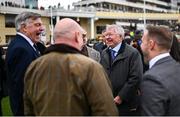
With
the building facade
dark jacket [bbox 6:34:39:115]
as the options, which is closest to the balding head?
dark jacket [bbox 6:34:39:115]

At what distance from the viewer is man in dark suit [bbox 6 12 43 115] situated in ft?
16.9

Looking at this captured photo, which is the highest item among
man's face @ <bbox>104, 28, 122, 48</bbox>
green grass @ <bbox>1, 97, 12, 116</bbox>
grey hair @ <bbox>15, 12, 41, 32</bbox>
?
grey hair @ <bbox>15, 12, 41, 32</bbox>

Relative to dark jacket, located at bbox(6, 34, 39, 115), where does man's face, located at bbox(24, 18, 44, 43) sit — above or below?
above

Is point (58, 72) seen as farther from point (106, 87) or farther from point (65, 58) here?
point (106, 87)

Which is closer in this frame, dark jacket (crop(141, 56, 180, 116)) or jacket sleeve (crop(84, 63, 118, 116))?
jacket sleeve (crop(84, 63, 118, 116))

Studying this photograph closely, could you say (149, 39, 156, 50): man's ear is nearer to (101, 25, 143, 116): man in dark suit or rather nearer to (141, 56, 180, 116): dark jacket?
(141, 56, 180, 116): dark jacket

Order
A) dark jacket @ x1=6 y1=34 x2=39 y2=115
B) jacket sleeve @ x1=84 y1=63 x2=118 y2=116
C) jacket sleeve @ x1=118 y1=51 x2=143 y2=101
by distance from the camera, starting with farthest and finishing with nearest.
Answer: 1. jacket sleeve @ x1=118 y1=51 x2=143 y2=101
2. dark jacket @ x1=6 y1=34 x2=39 y2=115
3. jacket sleeve @ x1=84 y1=63 x2=118 y2=116

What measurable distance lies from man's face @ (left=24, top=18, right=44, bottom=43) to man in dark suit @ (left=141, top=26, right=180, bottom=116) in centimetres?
192

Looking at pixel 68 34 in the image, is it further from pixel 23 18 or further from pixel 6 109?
pixel 6 109

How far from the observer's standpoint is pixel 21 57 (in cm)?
526

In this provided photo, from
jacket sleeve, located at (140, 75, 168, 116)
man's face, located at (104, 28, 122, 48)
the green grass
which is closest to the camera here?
jacket sleeve, located at (140, 75, 168, 116)

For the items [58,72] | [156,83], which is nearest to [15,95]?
[58,72]

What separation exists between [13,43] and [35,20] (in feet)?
1.54

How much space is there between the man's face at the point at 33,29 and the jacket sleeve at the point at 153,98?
2.22 meters
